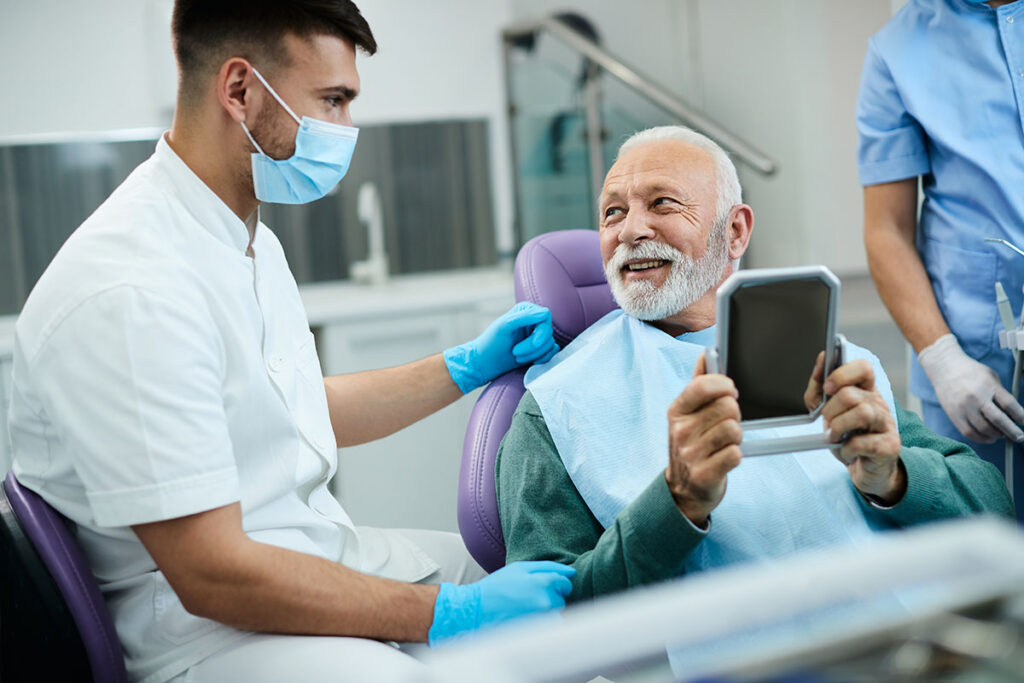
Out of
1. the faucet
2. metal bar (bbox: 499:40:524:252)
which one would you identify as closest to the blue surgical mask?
the faucet

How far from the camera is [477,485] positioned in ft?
4.83

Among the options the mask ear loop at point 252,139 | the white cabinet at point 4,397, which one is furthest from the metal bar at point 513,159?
the mask ear loop at point 252,139

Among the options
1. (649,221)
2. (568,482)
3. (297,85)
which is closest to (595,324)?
(649,221)

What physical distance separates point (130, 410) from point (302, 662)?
0.35 meters

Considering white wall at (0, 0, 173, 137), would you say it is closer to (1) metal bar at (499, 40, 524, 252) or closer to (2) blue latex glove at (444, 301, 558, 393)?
(1) metal bar at (499, 40, 524, 252)

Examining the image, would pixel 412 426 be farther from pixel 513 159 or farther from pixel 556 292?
pixel 556 292

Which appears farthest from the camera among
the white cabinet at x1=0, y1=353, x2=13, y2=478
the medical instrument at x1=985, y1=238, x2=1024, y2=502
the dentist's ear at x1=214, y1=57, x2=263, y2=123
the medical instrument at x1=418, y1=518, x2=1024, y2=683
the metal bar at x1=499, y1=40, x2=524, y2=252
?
the metal bar at x1=499, y1=40, x2=524, y2=252

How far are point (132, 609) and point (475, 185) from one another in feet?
8.74

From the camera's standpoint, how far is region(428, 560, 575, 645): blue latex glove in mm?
1176

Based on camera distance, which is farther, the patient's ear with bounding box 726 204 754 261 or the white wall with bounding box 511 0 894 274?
the white wall with bounding box 511 0 894 274

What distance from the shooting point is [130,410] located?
1031mm

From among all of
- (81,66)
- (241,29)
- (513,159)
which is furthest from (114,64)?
(241,29)

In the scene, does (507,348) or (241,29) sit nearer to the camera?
(241,29)

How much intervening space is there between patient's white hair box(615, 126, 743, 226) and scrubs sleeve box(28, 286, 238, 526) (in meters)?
0.90
